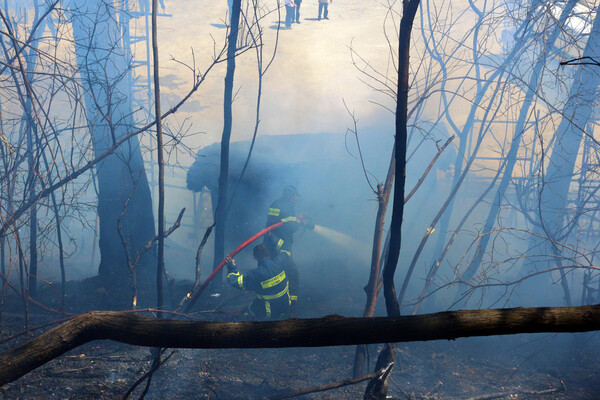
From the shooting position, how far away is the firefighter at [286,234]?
726 cm

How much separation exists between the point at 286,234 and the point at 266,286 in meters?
1.62

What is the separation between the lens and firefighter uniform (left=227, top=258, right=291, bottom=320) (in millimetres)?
6295

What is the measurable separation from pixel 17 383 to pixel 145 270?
3.53 metres

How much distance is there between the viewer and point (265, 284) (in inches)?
254

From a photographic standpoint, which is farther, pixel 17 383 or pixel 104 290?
pixel 104 290

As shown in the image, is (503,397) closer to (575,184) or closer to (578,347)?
(578,347)

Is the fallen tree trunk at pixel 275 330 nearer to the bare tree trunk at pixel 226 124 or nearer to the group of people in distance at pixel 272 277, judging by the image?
the bare tree trunk at pixel 226 124

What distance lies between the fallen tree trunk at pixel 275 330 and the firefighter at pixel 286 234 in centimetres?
466

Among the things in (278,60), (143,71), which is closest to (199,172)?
(278,60)

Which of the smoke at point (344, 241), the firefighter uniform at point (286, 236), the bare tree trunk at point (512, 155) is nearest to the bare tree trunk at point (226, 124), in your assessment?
the firefighter uniform at point (286, 236)

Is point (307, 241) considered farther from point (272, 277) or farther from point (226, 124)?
point (226, 124)

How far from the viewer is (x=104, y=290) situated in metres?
6.97

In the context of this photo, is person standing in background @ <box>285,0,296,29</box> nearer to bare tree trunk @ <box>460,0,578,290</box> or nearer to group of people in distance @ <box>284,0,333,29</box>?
group of people in distance @ <box>284,0,333,29</box>

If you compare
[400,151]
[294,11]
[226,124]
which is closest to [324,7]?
[294,11]
